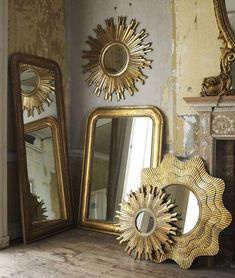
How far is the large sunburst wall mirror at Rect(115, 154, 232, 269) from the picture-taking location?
2717mm

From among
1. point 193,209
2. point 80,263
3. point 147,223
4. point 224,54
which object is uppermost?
point 224,54

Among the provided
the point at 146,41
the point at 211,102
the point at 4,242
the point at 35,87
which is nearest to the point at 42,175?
the point at 4,242

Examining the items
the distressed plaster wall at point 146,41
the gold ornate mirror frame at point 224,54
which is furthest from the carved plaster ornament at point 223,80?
the distressed plaster wall at point 146,41

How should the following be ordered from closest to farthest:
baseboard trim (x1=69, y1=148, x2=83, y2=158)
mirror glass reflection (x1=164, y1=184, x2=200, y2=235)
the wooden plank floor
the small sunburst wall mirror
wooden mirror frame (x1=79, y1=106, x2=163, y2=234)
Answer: the wooden plank floor, the small sunburst wall mirror, mirror glass reflection (x1=164, y1=184, x2=200, y2=235), wooden mirror frame (x1=79, y1=106, x2=163, y2=234), baseboard trim (x1=69, y1=148, x2=83, y2=158)

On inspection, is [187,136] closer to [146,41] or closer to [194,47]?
[194,47]

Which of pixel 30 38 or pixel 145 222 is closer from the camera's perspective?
pixel 145 222

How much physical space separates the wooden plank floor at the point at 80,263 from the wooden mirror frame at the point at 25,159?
0.14 metres

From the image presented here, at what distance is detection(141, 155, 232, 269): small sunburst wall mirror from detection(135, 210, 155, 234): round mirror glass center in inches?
7.1

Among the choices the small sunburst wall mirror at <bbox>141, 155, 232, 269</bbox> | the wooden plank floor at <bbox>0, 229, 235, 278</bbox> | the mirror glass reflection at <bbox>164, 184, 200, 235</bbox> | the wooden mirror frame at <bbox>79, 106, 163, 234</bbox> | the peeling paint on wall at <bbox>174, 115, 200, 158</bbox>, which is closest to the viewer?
the wooden plank floor at <bbox>0, 229, 235, 278</bbox>

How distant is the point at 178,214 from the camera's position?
285 cm

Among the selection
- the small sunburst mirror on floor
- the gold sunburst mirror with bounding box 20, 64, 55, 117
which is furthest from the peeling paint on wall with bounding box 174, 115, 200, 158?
the gold sunburst mirror with bounding box 20, 64, 55, 117

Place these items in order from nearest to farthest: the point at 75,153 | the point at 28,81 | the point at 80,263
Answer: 1. the point at 80,263
2. the point at 28,81
3. the point at 75,153

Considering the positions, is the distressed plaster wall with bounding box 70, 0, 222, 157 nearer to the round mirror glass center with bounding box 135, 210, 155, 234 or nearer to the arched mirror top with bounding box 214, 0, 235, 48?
the arched mirror top with bounding box 214, 0, 235, 48

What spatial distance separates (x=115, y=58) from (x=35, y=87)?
0.76 meters
